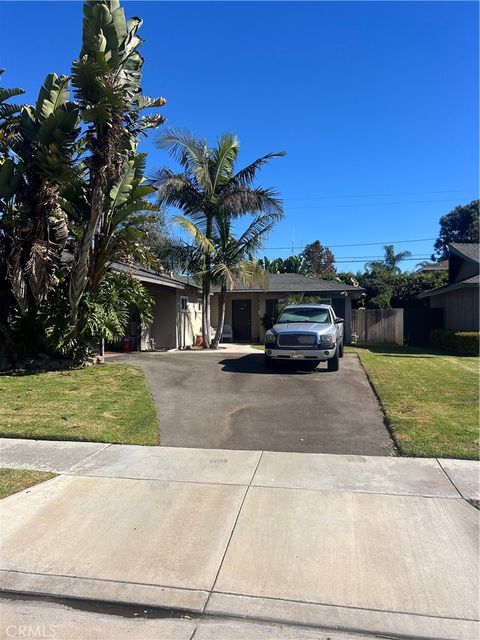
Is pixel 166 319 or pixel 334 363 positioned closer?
pixel 334 363

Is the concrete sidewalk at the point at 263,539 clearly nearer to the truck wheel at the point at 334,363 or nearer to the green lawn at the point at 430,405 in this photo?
the green lawn at the point at 430,405

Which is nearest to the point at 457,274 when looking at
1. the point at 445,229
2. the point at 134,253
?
the point at 134,253

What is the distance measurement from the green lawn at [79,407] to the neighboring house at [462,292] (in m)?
13.5

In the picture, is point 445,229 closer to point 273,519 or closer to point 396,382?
point 396,382

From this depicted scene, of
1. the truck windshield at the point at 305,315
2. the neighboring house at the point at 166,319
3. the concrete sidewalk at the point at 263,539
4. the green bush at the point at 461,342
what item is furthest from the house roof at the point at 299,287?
the concrete sidewalk at the point at 263,539

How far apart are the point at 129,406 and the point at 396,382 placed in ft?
18.6

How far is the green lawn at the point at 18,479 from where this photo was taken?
5.26 meters

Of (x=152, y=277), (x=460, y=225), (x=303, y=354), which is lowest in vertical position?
(x=303, y=354)

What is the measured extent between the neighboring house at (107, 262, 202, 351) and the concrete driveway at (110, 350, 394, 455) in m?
5.08

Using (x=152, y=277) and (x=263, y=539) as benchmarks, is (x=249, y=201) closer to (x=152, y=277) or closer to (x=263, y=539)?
(x=152, y=277)

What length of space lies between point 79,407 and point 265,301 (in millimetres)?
17151

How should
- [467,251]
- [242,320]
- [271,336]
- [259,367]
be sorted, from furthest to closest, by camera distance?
[242,320]
[467,251]
[259,367]
[271,336]

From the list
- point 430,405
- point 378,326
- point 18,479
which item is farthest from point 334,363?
point 378,326

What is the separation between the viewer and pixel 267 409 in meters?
8.80
